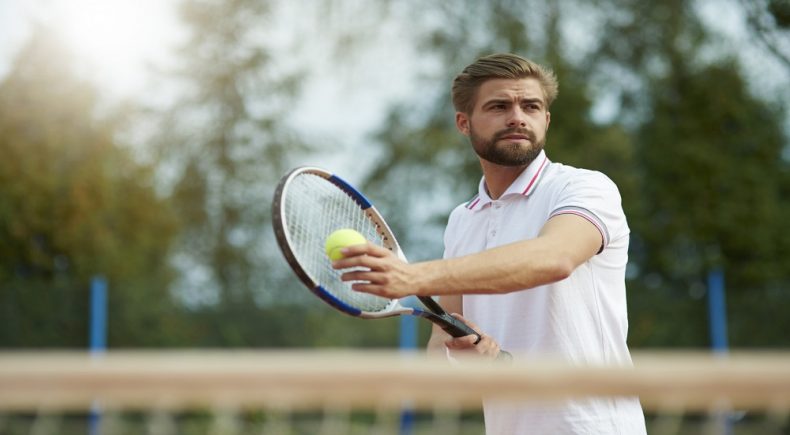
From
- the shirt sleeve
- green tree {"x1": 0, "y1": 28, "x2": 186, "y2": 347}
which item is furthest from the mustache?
green tree {"x1": 0, "y1": 28, "x2": 186, "y2": 347}

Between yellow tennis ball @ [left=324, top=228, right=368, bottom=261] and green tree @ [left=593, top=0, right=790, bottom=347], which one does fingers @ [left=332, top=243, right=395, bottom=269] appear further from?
green tree @ [left=593, top=0, right=790, bottom=347]

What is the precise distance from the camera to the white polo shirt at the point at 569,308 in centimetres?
254

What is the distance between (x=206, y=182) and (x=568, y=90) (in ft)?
21.6

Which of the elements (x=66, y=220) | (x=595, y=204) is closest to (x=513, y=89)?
(x=595, y=204)

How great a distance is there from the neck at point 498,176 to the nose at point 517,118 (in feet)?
0.43

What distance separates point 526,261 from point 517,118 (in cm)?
69

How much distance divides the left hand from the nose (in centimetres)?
81

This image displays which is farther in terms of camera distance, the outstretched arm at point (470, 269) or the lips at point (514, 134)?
the lips at point (514, 134)

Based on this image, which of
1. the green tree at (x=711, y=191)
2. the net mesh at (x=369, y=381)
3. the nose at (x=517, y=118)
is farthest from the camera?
the green tree at (x=711, y=191)

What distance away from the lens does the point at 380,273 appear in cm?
210

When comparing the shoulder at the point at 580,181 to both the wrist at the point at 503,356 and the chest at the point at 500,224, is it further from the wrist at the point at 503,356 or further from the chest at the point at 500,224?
the wrist at the point at 503,356

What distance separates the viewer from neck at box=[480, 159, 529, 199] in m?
2.86

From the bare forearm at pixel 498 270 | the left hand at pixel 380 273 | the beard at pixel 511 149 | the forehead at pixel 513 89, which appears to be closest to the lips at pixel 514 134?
the beard at pixel 511 149

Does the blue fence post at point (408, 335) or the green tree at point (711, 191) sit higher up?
the green tree at point (711, 191)
